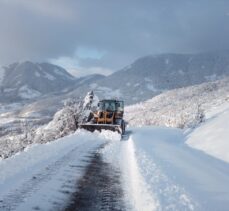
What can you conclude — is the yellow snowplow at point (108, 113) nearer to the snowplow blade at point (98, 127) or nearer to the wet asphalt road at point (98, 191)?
the snowplow blade at point (98, 127)

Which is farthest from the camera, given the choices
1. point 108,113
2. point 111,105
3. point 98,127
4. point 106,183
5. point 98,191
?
point 111,105

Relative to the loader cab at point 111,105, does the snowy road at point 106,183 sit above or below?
below

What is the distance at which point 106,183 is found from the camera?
12.3 meters

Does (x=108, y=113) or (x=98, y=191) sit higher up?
(x=108, y=113)

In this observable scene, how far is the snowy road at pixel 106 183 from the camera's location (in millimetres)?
9695

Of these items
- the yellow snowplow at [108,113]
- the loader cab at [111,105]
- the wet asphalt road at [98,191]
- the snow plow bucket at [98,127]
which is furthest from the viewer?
the loader cab at [111,105]

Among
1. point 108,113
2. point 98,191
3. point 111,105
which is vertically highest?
point 111,105

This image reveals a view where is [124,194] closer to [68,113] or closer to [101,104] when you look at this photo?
[101,104]

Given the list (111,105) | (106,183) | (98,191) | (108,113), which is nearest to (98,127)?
(108,113)

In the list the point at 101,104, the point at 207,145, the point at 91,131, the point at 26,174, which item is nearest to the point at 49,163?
the point at 26,174

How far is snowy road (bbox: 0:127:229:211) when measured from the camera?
9.70 metres

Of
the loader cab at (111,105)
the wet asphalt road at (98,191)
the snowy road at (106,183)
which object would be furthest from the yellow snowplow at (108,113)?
the wet asphalt road at (98,191)

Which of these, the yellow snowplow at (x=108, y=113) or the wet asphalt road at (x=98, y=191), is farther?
the yellow snowplow at (x=108, y=113)

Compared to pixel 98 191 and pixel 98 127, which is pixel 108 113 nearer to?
pixel 98 127
